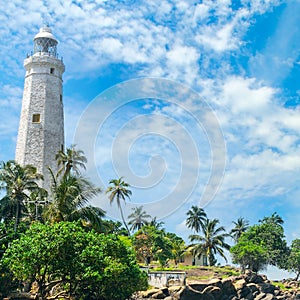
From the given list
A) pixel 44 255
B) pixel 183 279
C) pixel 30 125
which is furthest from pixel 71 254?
pixel 30 125

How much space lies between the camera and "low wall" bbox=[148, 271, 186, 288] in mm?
42719

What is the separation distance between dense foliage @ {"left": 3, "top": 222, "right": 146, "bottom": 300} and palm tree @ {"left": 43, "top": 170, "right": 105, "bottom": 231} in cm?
380

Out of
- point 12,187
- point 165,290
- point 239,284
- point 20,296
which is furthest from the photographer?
point 239,284

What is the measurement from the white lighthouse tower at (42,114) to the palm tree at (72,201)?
17018 mm

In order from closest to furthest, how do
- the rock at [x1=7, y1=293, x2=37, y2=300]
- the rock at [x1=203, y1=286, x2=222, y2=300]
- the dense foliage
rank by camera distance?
the dense foliage → the rock at [x1=7, y1=293, x2=37, y2=300] → the rock at [x1=203, y1=286, x2=222, y2=300]

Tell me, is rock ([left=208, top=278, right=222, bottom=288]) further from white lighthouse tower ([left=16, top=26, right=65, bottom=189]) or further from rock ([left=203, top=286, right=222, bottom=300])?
white lighthouse tower ([left=16, top=26, right=65, bottom=189])

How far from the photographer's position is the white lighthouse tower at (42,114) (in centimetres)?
4794

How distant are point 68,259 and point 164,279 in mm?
20126

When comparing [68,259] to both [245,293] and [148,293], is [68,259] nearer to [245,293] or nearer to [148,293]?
[148,293]

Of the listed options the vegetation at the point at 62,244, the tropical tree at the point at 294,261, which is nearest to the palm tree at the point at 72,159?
the vegetation at the point at 62,244

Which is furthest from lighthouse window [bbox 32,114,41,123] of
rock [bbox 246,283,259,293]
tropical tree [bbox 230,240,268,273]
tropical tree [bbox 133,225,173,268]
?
tropical tree [bbox 230,240,268,273]

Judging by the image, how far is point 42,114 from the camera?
4894 centimetres

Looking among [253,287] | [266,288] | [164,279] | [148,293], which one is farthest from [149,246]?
[148,293]

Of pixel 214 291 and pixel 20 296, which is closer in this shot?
pixel 20 296
